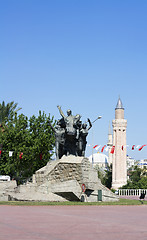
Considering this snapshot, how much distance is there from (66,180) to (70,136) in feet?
10.1

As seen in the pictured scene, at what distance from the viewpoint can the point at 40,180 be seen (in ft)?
78.3

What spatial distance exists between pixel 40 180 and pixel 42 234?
15.2 metres

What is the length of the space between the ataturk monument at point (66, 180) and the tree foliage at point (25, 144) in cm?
1396

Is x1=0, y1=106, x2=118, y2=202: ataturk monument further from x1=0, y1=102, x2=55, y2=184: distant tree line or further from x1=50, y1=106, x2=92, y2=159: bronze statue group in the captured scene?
x1=0, y1=102, x2=55, y2=184: distant tree line

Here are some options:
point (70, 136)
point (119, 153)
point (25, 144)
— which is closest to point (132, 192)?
point (25, 144)

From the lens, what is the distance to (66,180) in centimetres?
2331

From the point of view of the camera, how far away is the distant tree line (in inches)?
1544

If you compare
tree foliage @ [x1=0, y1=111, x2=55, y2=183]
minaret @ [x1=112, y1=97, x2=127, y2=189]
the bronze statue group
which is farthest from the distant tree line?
minaret @ [x1=112, y1=97, x2=127, y2=189]

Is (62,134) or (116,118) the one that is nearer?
(62,134)

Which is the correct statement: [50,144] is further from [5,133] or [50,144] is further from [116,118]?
[116,118]

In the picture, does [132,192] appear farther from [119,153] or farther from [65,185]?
[119,153]

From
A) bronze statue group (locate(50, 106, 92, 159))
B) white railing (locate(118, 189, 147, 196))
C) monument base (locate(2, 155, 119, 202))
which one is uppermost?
bronze statue group (locate(50, 106, 92, 159))

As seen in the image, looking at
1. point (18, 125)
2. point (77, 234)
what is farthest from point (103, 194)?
point (18, 125)

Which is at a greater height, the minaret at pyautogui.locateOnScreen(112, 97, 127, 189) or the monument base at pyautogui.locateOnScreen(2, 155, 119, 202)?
the minaret at pyautogui.locateOnScreen(112, 97, 127, 189)
